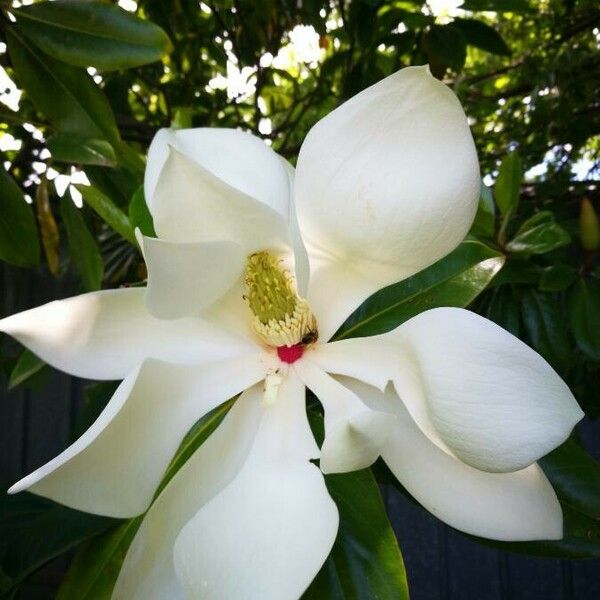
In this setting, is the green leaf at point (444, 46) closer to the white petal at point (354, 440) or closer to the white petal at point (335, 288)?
the white petal at point (335, 288)

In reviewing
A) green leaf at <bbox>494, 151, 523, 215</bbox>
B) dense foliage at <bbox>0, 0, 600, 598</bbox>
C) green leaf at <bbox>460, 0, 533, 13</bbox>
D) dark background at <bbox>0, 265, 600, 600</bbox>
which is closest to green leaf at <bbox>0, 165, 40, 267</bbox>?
dense foliage at <bbox>0, 0, 600, 598</bbox>

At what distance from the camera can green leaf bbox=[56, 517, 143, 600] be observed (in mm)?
566

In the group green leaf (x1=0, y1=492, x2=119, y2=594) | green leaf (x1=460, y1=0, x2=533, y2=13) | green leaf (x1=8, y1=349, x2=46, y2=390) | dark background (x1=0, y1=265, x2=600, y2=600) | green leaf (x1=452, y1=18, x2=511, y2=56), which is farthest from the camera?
dark background (x1=0, y1=265, x2=600, y2=600)

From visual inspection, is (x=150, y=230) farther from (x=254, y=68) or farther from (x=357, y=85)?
(x=254, y=68)

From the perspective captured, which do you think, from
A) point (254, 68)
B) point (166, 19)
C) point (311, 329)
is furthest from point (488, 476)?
point (254, 68)

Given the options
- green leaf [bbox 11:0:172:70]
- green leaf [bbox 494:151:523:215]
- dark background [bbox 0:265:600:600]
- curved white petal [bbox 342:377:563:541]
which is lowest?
dark background [bbox 0:265:600:600]

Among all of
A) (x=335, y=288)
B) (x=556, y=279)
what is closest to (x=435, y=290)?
(x=335, y=288)

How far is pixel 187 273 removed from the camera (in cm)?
46

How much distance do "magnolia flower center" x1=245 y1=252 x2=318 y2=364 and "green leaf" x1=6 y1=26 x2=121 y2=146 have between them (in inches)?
16.4

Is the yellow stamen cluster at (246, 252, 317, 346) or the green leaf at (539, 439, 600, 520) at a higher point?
the yellow stamen cluster at (246, 252, 317, 346)

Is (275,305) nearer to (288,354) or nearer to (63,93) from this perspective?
(288,354)

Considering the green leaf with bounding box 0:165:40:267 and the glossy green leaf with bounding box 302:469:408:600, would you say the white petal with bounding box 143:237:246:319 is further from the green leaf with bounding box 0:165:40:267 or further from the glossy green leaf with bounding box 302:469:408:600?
the green leaf with bounding box 0:165:40:267

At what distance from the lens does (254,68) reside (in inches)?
65.9

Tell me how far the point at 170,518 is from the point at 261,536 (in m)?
0.09
